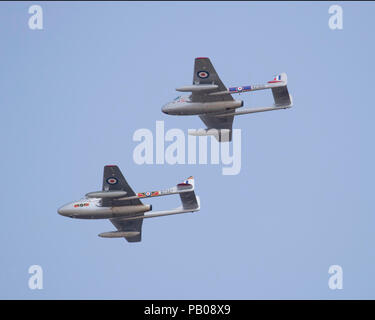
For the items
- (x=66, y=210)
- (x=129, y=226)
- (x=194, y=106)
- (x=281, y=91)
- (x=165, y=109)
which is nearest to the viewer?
(x=281, y=91)

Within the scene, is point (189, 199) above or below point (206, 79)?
below

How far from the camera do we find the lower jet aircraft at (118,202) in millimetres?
88812

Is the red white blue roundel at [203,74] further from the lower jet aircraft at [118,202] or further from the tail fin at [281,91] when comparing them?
the lower jet aircraft at [118,202]

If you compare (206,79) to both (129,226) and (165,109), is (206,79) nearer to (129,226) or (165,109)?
Answer: (165,109)

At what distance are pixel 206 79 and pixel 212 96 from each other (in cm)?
205

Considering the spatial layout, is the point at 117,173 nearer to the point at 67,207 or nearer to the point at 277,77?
the point at 67,207

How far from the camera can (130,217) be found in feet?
303

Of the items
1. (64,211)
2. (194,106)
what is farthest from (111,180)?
(194,106)

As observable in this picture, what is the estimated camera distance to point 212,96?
9062 centimetres

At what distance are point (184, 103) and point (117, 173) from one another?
28.2ft
